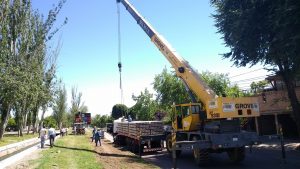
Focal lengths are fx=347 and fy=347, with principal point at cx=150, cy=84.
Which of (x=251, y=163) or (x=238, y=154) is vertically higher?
(x=238, y=154)

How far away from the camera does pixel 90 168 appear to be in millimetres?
15344

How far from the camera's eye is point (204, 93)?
17797mm

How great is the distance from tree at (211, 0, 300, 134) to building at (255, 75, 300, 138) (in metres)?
8.70

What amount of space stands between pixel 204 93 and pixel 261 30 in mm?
4350

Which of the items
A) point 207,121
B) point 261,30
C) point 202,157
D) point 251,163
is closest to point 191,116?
point 207,121

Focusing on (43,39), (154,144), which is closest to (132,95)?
(43,39)

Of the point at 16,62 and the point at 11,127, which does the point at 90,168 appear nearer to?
the point at 16,62

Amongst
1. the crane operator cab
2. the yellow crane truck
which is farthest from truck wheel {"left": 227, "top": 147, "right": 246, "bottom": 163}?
the crane operator cab

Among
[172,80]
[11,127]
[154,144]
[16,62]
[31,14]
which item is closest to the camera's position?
[154,144]

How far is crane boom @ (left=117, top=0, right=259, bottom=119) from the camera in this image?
16.2 m

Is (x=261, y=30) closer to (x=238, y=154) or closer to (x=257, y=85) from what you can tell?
(x=238, y=154)

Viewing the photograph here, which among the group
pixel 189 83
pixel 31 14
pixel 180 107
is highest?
pixel 31 14

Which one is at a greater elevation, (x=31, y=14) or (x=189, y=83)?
(x=31, y=14)

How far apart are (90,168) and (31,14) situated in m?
27.4
